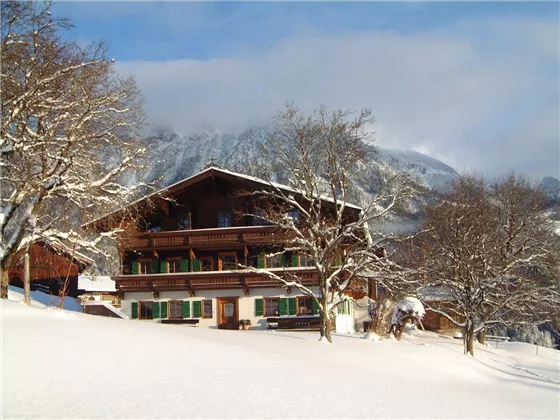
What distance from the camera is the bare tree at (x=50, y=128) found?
591 inches

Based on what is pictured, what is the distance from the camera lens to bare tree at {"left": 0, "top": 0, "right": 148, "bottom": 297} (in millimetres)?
15008

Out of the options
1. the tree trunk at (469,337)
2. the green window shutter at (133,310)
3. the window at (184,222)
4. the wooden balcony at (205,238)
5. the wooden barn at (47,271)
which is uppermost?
the window at (184,222)

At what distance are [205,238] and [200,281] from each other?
2689mm

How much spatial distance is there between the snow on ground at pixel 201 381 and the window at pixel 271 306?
21054mm

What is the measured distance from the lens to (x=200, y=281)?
131 feet

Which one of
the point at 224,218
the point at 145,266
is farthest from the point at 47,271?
the point at 224,218

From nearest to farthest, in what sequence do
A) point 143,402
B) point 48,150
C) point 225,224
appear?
point 143,402, point 48,150, point 225,224

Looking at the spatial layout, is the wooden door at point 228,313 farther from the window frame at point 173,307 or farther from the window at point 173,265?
the window at point 173,265

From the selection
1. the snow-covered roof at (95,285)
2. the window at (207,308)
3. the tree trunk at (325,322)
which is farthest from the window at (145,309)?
the tree trunk at (325,322)

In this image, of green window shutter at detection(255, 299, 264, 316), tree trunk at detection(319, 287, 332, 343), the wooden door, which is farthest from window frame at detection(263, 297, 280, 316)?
tree trunk at detection(319, 287, 332, 343)

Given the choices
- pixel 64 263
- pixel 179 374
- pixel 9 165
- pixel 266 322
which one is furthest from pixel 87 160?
pixel 64 263

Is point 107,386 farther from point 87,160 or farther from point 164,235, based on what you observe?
point 164,235

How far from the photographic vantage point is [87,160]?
693 inches

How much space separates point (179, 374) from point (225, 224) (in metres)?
30.5
